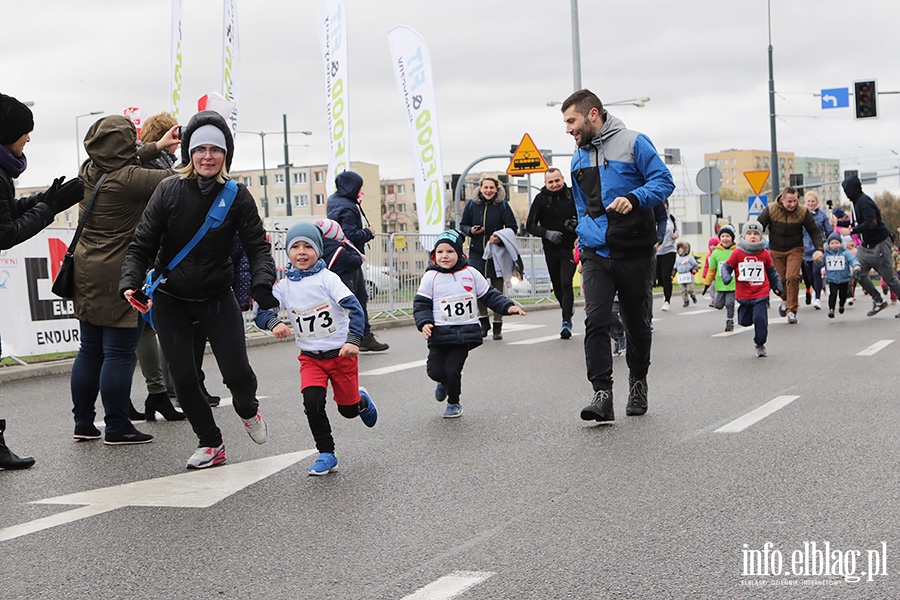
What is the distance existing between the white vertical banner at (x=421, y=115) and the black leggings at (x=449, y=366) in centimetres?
1480

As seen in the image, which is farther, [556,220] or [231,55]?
[231,55]

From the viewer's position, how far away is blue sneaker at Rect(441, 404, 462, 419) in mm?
8539

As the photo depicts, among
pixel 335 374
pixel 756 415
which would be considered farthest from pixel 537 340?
pixel 335 374

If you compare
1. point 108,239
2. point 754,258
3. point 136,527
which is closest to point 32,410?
point 108,239

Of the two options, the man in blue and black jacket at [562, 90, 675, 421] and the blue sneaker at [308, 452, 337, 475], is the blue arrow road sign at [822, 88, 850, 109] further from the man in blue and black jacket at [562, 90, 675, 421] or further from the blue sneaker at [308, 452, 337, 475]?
the blue sneaker at [308, 452, 337, 475]

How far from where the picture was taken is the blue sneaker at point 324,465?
6418 mm

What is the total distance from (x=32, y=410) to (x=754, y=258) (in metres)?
7.75

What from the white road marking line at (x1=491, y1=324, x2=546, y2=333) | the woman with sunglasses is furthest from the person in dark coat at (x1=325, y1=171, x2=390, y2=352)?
the woman with sunglasses

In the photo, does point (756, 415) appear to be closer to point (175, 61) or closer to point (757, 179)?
point (175, 61)

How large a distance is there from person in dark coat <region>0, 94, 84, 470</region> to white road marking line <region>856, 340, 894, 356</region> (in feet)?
27.6

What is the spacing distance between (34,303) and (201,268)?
728 cm

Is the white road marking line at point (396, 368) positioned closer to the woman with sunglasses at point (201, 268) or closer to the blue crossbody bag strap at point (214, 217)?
the woman with sunglasses at point (201, 268)

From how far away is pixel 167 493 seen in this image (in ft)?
19.8

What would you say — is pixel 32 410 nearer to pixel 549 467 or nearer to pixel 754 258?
pixel 549 467
